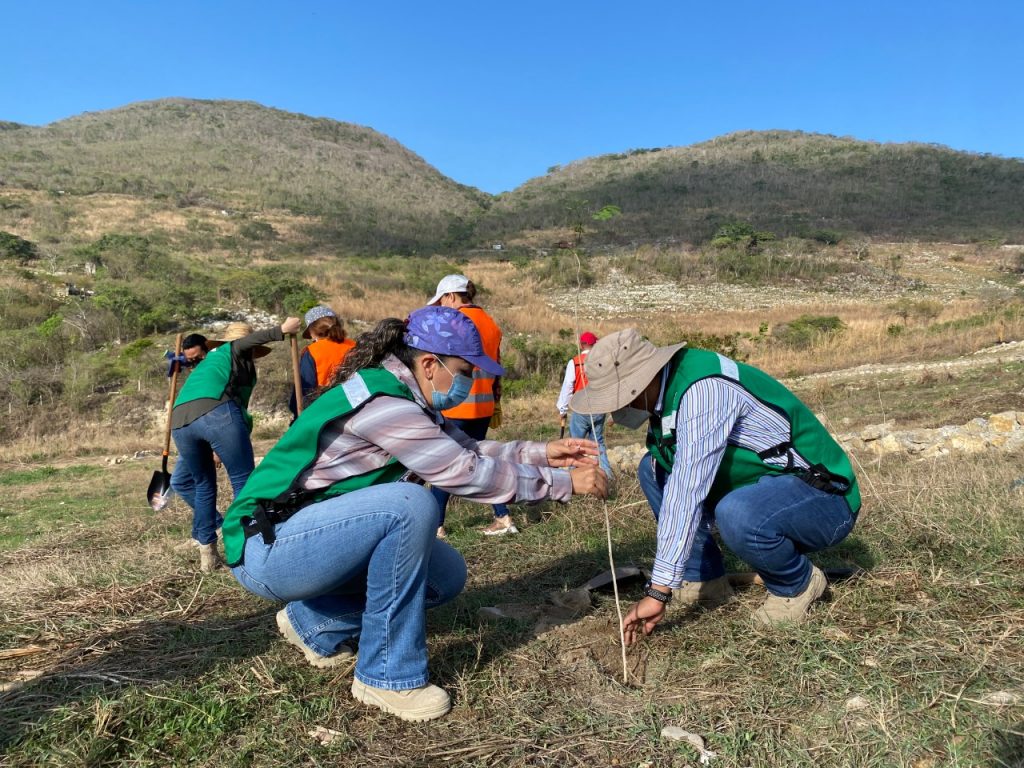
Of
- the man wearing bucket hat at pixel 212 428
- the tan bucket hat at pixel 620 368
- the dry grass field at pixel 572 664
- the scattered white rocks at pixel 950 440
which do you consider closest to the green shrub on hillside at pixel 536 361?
the scattered white rocks at pixel 950 440

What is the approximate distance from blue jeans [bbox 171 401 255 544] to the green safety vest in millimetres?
82

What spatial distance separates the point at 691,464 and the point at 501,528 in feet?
7.81

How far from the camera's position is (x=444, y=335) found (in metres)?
2.47

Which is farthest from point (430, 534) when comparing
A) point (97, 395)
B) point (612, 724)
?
point (97, 395)

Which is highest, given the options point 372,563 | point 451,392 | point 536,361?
point 451,392

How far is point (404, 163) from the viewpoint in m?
82.9

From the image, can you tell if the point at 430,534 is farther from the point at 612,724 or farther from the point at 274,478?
the point at 612,724

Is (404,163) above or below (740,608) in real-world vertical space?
above

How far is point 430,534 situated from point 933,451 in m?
6.26

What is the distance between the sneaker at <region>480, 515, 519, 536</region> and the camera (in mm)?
4648

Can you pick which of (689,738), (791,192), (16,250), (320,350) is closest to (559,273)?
(16,250)

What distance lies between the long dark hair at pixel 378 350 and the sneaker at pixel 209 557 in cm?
224

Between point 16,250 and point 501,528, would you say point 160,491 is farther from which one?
point 16,250

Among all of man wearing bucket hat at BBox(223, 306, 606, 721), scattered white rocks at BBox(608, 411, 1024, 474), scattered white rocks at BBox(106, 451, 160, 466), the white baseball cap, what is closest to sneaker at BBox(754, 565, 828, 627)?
man wearing bucket hat at BBox(223, 306, 606, 721)
